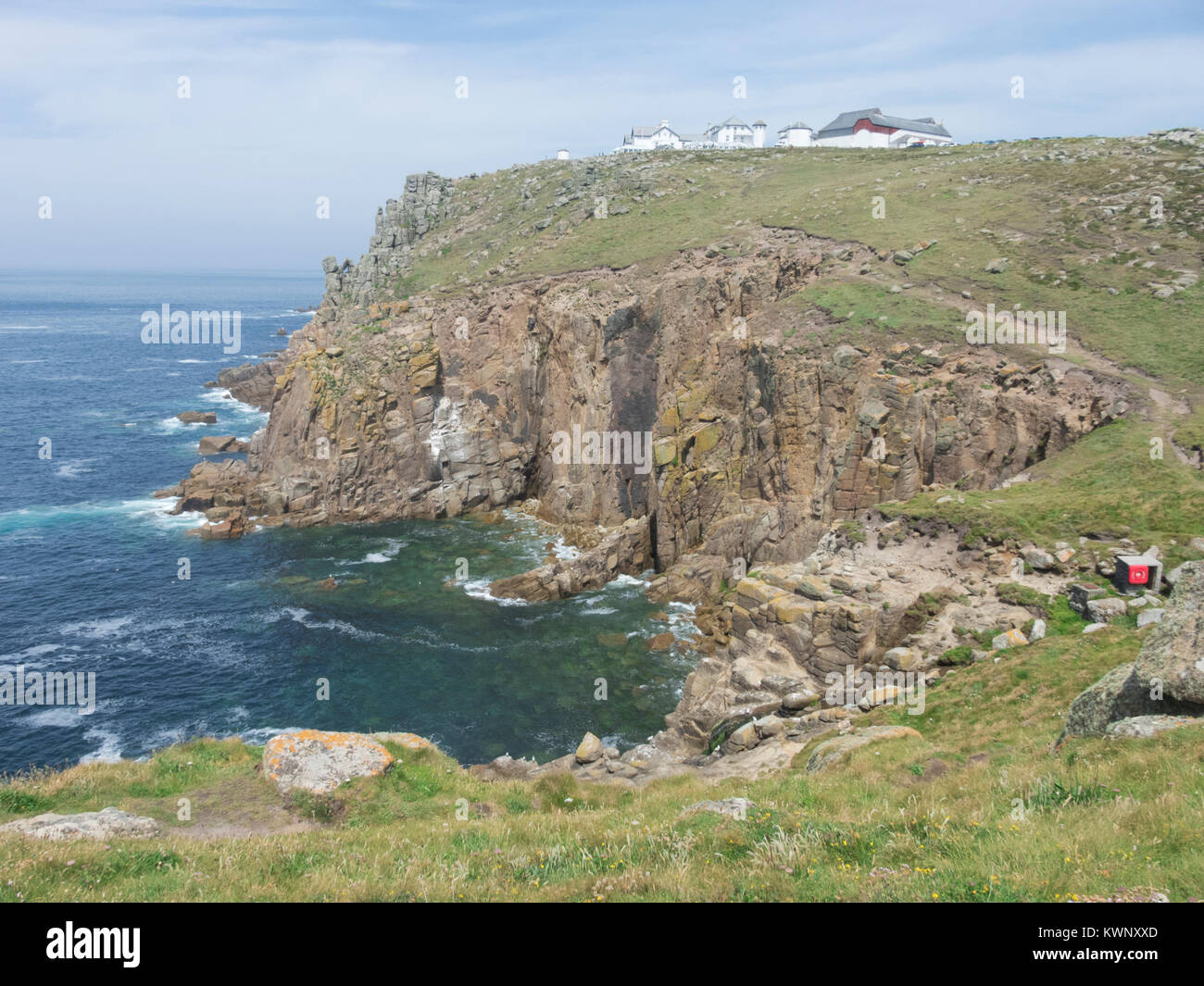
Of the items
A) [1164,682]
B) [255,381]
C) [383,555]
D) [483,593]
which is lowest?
[483,593]

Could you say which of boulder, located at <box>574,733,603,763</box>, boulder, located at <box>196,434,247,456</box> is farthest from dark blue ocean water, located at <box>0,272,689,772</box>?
boulder, located at <box>196,434,247,456</box>

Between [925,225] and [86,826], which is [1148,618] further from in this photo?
[925,225]

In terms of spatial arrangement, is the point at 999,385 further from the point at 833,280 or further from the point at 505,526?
the point at 505,526

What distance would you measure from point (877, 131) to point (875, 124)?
1077mm

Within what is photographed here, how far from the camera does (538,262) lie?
7231 centimetres

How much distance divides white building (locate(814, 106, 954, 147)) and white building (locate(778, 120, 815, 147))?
479 cm

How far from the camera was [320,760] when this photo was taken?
714 inches

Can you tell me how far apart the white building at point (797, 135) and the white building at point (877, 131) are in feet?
15.7

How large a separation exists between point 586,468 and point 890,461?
2710 cm

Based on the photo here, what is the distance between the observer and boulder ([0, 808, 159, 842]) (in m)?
12.7

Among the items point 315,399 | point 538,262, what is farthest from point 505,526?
point 538,262

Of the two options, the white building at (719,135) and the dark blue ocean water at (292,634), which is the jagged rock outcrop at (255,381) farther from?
the white building at (719,135)

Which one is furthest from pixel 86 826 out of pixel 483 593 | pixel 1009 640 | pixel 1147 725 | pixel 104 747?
pixel 483 593

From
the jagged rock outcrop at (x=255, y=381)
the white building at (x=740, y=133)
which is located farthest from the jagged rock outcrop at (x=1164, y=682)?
the white building at (x=740, y=133)
